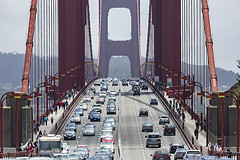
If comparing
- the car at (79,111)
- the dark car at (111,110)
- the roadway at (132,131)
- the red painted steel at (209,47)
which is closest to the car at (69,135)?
the roadway at (132,131)

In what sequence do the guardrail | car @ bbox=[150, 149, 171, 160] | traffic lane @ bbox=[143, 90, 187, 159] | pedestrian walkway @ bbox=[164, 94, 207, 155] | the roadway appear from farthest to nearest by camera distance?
the guardrail < traffic lane @ bbox=[143, 90, 187, 159] < pedestrian walkway @ bbox=[164, 94, 207, 155] < the roadway < car @ bbox=[150, 149, 171, 160]

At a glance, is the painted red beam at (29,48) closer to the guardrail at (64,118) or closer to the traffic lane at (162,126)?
the guardrail at (64,118)

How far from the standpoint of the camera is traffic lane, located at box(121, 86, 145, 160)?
199 ft

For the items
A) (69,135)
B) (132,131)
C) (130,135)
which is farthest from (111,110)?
(69,135)

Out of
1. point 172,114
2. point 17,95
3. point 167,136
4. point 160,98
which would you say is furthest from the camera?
point 160,98

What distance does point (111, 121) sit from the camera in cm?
8550

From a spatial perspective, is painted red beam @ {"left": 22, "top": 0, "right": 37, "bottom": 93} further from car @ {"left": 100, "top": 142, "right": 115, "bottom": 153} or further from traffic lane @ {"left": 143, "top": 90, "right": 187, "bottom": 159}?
car @ {"left": 100, "top": 142, "right": 115, "bottom": 153}

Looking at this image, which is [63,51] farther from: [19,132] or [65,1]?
[19,132]

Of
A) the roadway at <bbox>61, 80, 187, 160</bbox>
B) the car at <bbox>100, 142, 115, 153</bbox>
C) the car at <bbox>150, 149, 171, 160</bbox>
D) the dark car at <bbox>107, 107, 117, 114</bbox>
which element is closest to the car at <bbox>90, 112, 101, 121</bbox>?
the roadway at <bbox>61, 80, 187, 160</bbox>

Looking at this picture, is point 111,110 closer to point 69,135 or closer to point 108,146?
point 69,135

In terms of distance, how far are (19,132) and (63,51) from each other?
7850cm

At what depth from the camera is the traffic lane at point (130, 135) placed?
60.6 meters

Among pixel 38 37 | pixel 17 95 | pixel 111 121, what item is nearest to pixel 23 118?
pixel 17 95

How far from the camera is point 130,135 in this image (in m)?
79.1
